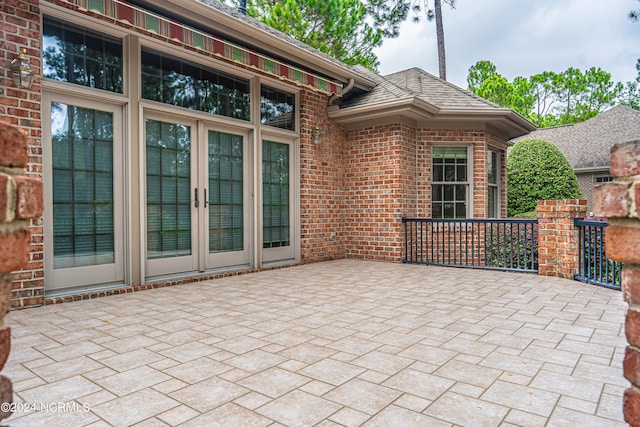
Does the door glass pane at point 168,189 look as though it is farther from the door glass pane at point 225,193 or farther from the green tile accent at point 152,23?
the green tile accent at point 152,23

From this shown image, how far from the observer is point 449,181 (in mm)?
6707

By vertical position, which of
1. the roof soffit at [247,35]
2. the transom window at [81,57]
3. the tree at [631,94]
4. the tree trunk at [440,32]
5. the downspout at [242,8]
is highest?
the tree at [631,94]

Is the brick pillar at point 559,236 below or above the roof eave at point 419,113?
below

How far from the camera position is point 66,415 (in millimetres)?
1585

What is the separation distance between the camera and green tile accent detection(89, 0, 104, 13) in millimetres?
3340

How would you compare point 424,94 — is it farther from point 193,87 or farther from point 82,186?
point 82,186

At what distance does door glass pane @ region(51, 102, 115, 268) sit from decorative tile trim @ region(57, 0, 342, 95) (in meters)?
0.95

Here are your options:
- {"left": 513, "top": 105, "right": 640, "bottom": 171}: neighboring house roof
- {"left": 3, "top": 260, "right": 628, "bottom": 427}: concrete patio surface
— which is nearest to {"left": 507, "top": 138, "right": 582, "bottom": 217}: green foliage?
{"left": 3, "top": 260, "right": 628, "bottom": 427}: concrete patio surface

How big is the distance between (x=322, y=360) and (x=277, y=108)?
434 centimetres

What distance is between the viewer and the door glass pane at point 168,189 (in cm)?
430

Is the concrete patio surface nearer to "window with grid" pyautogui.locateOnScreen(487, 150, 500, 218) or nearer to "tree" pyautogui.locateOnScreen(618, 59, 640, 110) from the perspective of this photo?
"window with grid" pyautogui.locateOnScreen(487, 150, 500, 218)

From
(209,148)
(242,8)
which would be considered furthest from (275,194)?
(242,8)

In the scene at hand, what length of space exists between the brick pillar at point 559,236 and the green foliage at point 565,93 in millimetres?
20846

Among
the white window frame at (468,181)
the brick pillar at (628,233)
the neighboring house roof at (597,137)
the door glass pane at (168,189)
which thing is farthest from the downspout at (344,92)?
the neighboring house roof at (597,137)
